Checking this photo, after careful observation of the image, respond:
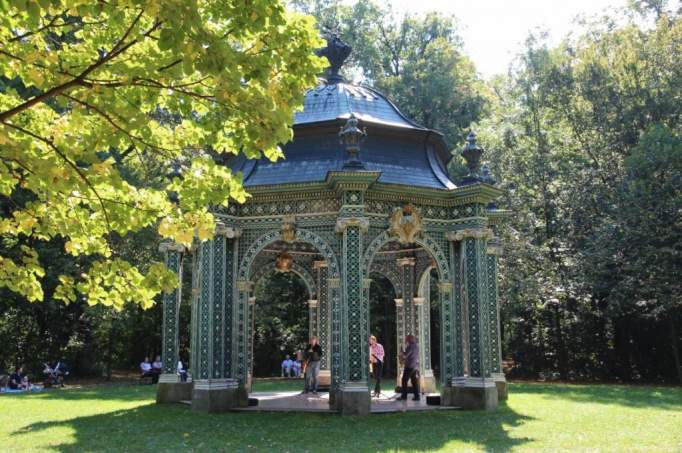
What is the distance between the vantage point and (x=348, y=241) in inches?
485

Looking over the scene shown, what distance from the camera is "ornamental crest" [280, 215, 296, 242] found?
1287 centimetres

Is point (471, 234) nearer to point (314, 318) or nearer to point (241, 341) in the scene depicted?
point (241, 341)

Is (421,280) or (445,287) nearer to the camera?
(445,287)

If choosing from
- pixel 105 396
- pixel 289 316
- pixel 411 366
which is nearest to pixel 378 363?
pixel 411 366

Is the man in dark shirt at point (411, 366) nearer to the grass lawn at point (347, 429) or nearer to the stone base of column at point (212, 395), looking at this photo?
the grass lawn at point (347, 429)

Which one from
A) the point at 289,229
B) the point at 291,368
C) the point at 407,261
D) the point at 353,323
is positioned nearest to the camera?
the point at 353,323

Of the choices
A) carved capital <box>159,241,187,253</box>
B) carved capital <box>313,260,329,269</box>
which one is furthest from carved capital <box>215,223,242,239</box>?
carved capital <box>313,260,329,269</box>

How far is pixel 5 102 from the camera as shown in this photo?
6.06 m

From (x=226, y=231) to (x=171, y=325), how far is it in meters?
3.10

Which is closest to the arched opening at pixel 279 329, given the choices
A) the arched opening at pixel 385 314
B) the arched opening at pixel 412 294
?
the arched opening at pixel 385 314

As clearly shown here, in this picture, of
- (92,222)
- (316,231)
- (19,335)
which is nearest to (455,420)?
(316,231)

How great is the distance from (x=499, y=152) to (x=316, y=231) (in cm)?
1768

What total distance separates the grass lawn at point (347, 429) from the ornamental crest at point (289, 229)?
137 inches

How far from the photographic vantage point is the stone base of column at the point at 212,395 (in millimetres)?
12259
